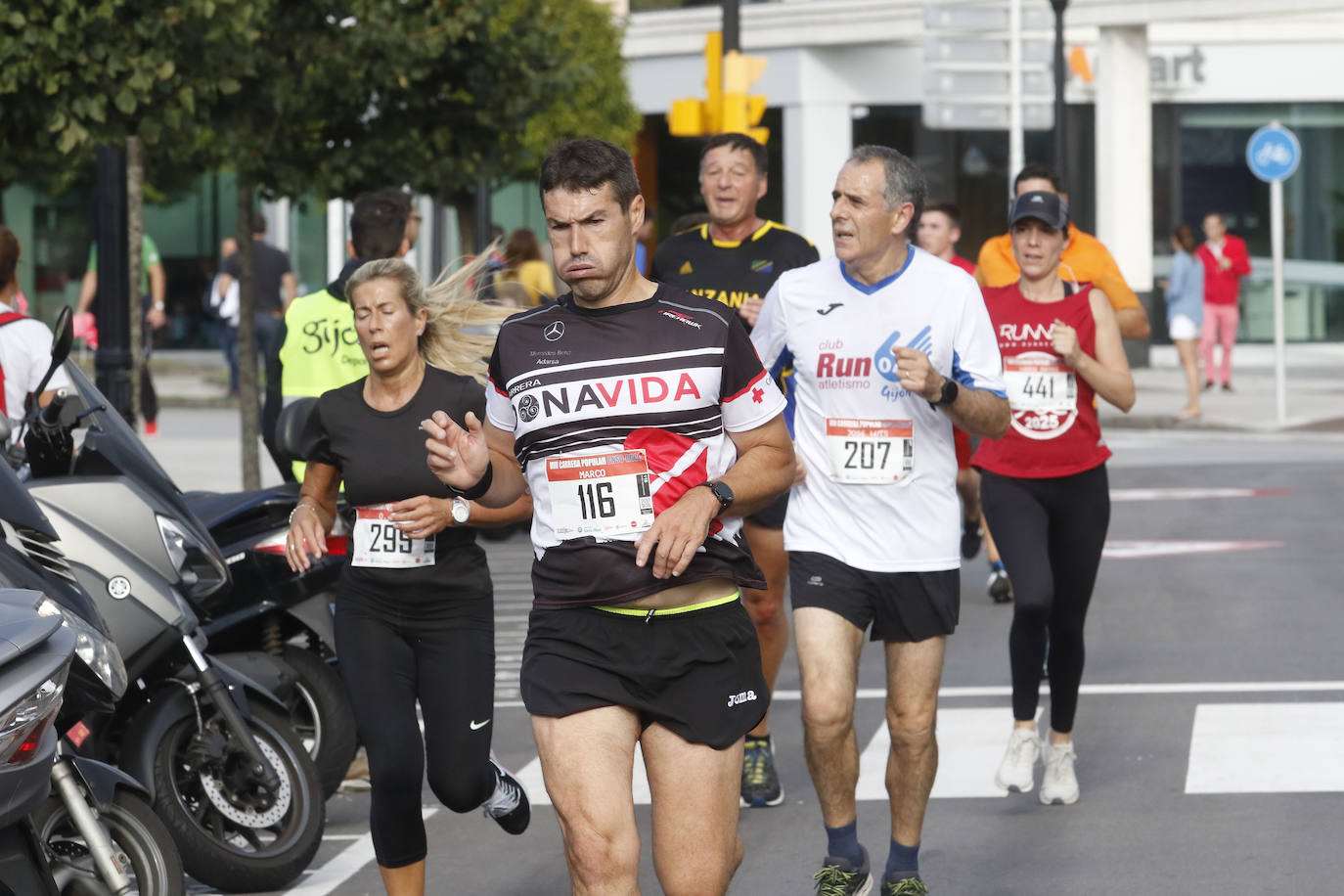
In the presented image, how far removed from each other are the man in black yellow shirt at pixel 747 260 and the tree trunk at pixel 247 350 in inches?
252

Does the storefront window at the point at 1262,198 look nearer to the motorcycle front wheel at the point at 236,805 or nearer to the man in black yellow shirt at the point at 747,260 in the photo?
the man in black yellow shirt at the point at 747,260

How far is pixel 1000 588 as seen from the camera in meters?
11.6

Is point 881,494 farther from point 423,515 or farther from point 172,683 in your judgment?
point 172,683

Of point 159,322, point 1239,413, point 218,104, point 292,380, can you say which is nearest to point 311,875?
point 292,380

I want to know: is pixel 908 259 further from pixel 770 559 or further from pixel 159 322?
pixel 159 322

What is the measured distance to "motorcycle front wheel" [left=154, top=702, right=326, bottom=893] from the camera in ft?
19.4

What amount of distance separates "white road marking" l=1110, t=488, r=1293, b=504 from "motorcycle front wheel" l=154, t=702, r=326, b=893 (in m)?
10.7

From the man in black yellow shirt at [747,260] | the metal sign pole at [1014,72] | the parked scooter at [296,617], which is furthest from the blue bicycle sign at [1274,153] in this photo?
the parked scooter at [296,617]

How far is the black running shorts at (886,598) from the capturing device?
19.4ft

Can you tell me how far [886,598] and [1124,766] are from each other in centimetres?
214

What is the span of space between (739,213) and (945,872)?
2.51 m

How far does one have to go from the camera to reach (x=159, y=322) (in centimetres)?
2105

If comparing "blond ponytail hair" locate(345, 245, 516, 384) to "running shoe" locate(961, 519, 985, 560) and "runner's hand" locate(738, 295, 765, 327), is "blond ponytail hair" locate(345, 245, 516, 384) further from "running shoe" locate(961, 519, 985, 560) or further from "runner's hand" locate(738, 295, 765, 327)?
"running shoe" locate(961, 519, 985, 560)

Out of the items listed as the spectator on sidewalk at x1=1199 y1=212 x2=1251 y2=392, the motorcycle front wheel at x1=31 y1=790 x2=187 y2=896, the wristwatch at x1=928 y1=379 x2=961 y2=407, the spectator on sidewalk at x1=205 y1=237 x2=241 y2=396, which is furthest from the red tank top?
→ the spectator on sidewalk at x1=1199 y1=212 x2=1251 y2=392
